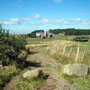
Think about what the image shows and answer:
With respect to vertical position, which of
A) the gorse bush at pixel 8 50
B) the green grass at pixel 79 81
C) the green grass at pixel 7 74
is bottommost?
the green grass at pixel 79 81

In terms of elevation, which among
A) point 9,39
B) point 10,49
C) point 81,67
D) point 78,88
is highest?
point 9,39

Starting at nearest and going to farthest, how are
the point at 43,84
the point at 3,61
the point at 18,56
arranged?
the point at 43,84 → the point at 3,61 → the point at 18,56

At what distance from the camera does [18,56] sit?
1378 cm

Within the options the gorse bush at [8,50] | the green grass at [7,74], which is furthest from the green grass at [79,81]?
the gorse bush at [8,50]

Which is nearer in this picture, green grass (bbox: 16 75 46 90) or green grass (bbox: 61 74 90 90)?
green grass (bbox: 16 75 46 90)

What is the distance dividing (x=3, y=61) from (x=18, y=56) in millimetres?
2053

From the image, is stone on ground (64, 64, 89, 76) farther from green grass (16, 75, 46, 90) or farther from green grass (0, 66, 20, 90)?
green grass (0, 66, 20, 90)

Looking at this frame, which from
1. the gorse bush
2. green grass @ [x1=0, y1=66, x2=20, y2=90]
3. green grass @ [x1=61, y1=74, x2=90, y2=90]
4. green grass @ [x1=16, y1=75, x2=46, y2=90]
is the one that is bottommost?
green grass @ [x1=61, y1=74, x2=90, y2=90]

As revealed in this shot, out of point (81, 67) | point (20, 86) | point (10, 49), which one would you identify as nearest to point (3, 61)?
point (10, 49)

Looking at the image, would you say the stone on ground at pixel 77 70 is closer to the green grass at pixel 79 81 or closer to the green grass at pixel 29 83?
the green grass at pixel 79 81

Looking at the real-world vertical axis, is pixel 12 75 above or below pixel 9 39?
below

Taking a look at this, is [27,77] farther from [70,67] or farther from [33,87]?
[70,67]

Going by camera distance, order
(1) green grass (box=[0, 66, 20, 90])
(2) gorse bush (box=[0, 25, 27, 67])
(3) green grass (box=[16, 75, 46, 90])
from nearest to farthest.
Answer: (3) green grass (box=[16, 75, 46, 90]), (1) green grass (box=[0, 66, 20, 90]), (2) gorse bush (box=[0, 25, 27, 67])

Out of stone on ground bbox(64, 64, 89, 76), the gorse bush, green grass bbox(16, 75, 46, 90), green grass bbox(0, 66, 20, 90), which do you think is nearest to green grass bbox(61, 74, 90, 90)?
stone on ground bbox(64, 64, 89, 76)
